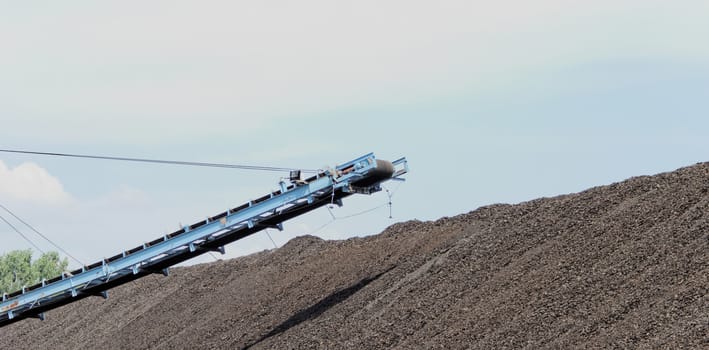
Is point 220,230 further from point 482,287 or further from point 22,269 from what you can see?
point 22,269

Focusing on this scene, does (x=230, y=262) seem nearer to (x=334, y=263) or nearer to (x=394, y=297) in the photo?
(x=334, y=263)

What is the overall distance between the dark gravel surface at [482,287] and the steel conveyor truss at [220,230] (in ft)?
8.47

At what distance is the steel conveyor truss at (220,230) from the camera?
2569 cm

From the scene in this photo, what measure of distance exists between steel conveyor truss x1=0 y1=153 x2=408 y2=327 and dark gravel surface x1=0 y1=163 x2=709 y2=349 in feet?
8.47

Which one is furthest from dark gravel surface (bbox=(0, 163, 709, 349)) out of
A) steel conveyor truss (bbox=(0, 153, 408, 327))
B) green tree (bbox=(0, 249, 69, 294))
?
green tree (bbox=(0, 249, 69, 294))

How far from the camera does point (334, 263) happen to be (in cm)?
3020

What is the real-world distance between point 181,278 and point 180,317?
5.40 meters

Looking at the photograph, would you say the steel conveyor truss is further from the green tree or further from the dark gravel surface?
the green tree

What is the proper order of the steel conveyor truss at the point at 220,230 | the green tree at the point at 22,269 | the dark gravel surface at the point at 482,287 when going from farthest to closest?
the green tree at the point at 22,269, the steel conveyor truss at the point at 220,230, the dark gravel surface at the point at 482,287

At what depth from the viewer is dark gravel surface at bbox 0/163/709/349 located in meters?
18.9

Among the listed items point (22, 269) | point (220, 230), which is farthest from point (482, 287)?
point (22, 269)

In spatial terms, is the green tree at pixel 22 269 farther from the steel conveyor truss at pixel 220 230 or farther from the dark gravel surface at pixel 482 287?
the steel conveyor truss at pixel 220 230

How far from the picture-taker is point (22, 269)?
260 ft

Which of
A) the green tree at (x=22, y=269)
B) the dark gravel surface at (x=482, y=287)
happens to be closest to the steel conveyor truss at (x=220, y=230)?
the dark gravel surface at (x=482, y=287)
